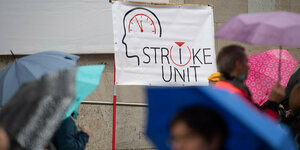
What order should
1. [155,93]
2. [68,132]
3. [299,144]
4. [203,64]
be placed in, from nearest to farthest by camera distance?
[155,93]
[299,144]
[68,132]
[203,64]

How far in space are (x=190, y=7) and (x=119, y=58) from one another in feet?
4.27

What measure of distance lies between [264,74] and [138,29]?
1.89 m

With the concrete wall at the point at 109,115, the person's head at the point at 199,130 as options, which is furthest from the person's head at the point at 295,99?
the concrete wall at the point at 109,115

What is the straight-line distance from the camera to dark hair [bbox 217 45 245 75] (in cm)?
271

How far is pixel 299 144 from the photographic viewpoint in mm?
2986

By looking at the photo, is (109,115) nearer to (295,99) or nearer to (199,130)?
(295,99)

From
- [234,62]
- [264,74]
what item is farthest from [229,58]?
[264,74]

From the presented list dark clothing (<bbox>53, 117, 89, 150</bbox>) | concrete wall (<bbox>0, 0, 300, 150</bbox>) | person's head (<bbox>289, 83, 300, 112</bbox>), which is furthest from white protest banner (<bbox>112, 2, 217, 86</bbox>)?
person's head (<bbox>289, 83, 300, 112</bbox>)

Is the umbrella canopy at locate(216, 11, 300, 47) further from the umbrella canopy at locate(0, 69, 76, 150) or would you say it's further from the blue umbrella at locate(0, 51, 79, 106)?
the blue umbrella at locate(0, 51, 79, 106)

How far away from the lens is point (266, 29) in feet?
8.67

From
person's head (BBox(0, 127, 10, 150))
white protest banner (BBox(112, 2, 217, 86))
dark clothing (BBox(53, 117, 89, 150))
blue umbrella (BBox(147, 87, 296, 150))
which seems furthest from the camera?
white protest banner (BBox(112, 2, 217, 86))

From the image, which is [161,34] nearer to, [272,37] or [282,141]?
[272,37]

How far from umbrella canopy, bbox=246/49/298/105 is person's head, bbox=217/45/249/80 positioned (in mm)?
1557

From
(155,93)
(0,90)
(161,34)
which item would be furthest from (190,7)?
(155,93)
